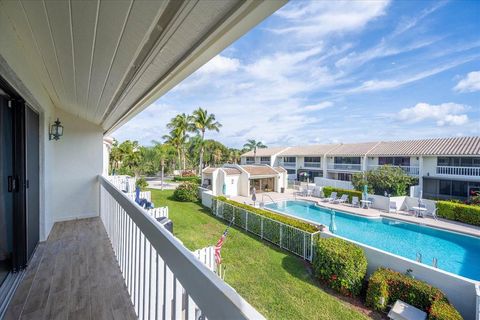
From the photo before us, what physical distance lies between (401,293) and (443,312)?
3.00 feet

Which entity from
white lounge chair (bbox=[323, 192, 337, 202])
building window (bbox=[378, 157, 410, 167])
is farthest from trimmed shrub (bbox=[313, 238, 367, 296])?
building window (bbox=[378, 157, 410, 167])

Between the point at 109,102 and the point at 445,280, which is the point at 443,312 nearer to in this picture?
the point at 445,280

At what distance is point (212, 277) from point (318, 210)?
51.9 ft

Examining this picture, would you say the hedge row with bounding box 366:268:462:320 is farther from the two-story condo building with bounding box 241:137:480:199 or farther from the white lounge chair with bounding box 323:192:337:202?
the two-story condo building with bounding box 241:137:480:199

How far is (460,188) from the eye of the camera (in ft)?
55.7

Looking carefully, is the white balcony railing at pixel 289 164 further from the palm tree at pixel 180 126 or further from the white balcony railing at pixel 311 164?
the palm tree at pixel 180 126

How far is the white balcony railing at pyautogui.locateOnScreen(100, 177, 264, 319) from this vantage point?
0.82 metres

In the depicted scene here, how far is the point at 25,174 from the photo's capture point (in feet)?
10.2

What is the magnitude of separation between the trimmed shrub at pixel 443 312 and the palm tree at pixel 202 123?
2638 centimetres

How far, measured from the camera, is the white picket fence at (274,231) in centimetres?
784

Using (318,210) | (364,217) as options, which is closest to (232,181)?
(318,210)

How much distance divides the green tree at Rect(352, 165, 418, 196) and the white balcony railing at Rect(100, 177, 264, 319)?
18.0 metres

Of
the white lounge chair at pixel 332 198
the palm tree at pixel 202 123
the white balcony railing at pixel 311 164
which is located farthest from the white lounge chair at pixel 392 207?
the palm tree at pixel 202 123

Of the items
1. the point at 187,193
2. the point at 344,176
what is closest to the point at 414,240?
the point at 187,193
